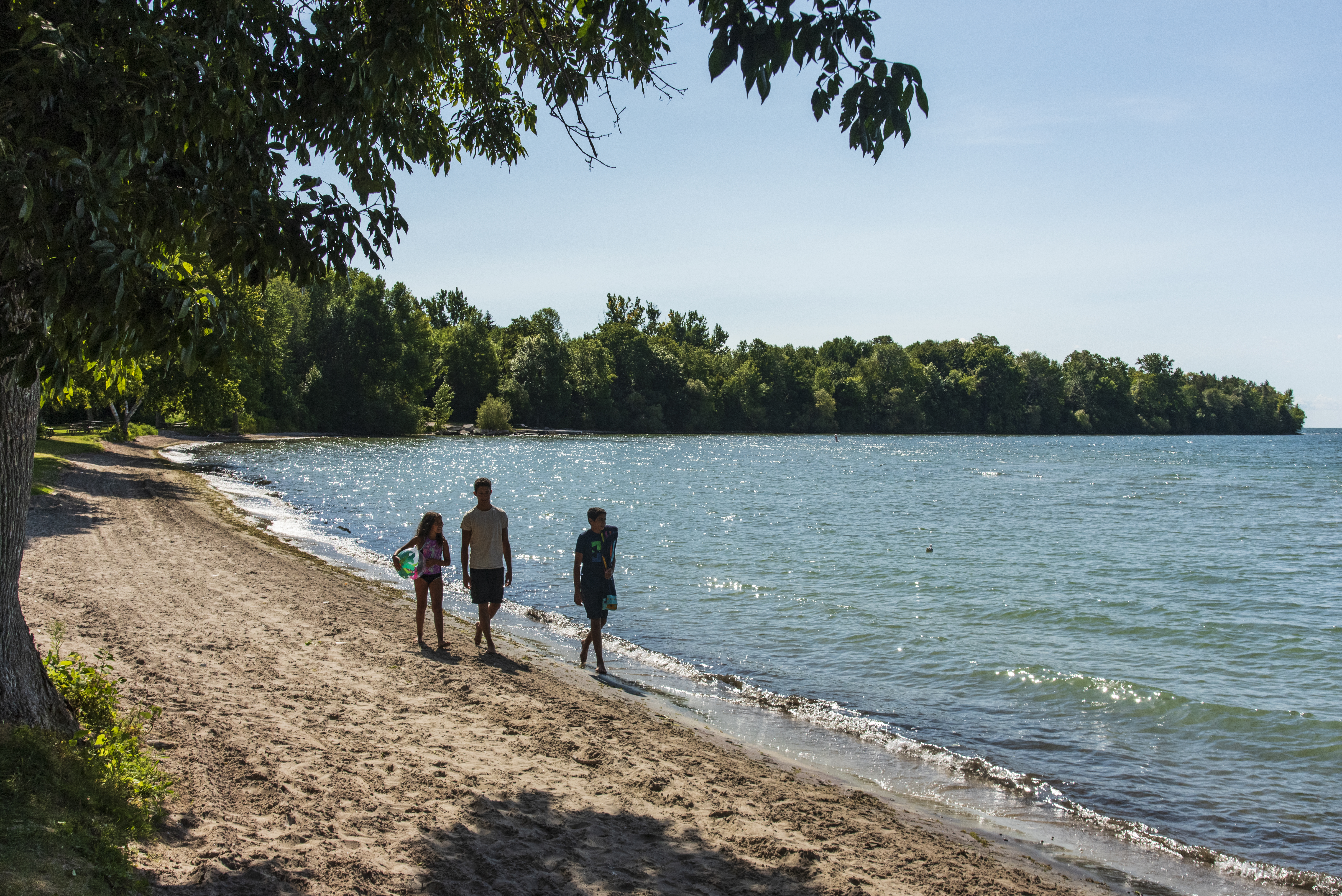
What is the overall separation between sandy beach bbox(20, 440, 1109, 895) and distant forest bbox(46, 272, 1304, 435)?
1920 cm

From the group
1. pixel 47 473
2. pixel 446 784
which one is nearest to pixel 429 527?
pixel 446 784

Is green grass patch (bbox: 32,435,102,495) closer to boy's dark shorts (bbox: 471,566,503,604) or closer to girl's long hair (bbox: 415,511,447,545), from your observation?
girl's long hair (bbox: 415,511,447,545)

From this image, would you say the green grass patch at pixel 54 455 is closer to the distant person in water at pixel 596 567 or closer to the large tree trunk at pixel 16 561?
the distant person in water at pixel 596 567

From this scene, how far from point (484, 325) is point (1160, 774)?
12444 centimetres

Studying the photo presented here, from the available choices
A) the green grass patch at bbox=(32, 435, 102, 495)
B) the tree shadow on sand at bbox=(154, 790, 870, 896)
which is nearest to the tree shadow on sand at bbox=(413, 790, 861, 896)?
the tree shadow on sand at bbox=(154, 790, 870, 896)

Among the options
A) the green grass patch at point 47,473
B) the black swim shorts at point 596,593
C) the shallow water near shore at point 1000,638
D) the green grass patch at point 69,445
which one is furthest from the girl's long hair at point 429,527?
the green grass patch at point 69,445

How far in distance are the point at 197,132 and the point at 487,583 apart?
260 inches

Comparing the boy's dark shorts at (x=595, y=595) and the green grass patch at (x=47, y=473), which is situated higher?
the green grass patch at (x=47, y=473)

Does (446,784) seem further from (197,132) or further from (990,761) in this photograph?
(990,761)

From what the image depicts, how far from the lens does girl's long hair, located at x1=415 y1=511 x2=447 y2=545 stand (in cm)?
1020

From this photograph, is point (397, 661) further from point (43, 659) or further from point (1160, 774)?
point (1160, 774)

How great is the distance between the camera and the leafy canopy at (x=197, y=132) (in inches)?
134

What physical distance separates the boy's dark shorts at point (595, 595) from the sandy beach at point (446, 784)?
797 mm

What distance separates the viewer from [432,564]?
10.3 meters
